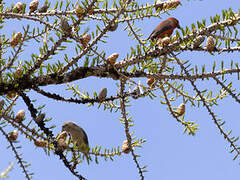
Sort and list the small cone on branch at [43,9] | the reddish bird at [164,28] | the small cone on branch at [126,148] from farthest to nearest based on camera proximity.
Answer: the reddish bird at [164,28], the small cone on branch at [43,9], the small cone on branch at [126,148]

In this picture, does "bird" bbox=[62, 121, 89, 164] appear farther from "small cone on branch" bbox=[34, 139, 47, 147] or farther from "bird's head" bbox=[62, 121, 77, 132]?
"small cone on branch" bbox=[34, 139, 47, 147]

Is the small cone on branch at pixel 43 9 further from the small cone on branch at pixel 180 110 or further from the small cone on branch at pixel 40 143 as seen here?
the small cone on branch at pixel 180 110

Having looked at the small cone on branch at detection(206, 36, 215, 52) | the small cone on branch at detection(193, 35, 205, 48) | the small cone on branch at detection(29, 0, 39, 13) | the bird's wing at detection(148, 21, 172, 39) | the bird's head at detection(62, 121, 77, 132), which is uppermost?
the small cone on branch at detection(29, 0, 39, 13)

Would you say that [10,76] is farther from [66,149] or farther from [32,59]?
[66,149]

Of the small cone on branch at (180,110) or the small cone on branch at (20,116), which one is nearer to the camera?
the small cone on branch at (20,116)

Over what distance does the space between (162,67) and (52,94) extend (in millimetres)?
757

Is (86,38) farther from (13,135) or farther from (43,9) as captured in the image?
(13,135)

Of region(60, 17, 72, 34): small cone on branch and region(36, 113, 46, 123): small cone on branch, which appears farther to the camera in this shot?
region(36, 113, 46, 123): small cone on branch

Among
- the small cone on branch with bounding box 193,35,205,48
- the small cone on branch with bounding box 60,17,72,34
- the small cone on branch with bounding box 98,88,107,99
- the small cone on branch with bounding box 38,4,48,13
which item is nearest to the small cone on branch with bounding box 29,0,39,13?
the small cone on branch with bounding box 38,4,48,13

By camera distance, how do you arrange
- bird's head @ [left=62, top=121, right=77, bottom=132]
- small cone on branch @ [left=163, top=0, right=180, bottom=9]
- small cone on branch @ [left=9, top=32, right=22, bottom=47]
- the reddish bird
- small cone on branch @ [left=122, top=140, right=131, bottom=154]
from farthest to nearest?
the reddish bird < small cone on branch @ [left=163, top=0, right=180, bottom=9] < small cone on branch @ [left=9, top=32, right=22, bottom=47] < small cone on branch @ [left=122, top=140, right=131, bottom=154] < bird's head @ [left=62, top=121, right=77, bottom=132]

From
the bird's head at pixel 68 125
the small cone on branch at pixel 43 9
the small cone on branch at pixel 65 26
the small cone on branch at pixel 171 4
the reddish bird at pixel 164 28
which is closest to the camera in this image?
the small cone on branch at pixel 65 26

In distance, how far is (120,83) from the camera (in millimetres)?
2055

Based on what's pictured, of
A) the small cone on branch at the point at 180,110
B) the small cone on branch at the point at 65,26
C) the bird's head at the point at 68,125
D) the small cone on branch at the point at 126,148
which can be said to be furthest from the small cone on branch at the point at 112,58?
the small cone on branch at the point at 180,110

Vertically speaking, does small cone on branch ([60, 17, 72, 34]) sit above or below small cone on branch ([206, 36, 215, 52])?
above
